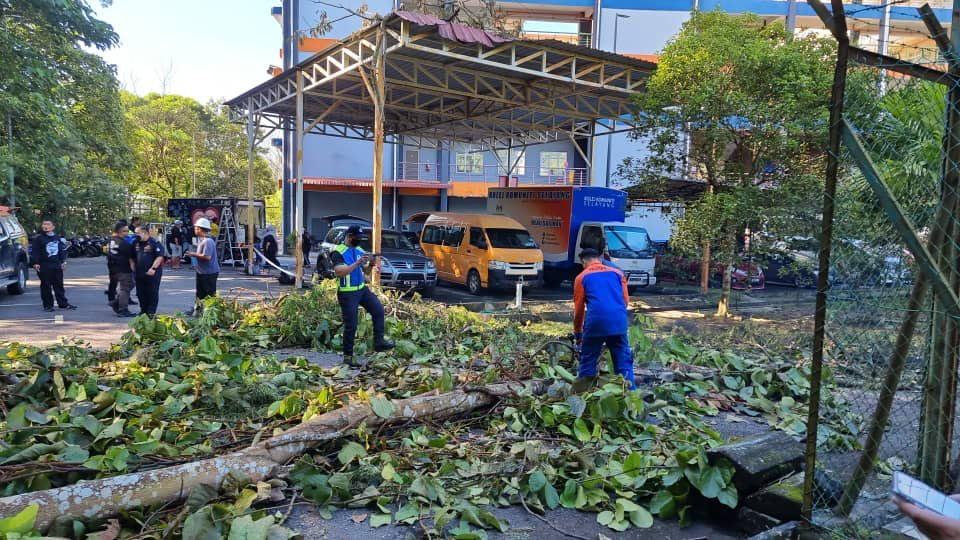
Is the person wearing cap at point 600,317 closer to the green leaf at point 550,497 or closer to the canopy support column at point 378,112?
the green leaf at point 550,497

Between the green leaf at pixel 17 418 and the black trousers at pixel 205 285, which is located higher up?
the black trousers at pixel 205 285

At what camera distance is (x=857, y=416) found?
4516 millimetres

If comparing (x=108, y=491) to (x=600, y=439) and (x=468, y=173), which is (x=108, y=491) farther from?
(x=468, y=173)

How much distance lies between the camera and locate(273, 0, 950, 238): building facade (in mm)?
31750

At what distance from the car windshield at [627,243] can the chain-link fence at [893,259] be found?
14073 mm

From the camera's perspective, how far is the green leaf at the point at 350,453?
4176 millimetres

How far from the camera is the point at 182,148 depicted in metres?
32.3

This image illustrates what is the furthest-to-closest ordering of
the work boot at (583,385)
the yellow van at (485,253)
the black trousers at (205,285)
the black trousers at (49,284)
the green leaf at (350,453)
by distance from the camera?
1. the yellow van at (485,253)
2. the black trousers at (49,284)
3. the black trousers at (205,285)
4. the work boot at (583,385)
5. the green leaf at (350,453)

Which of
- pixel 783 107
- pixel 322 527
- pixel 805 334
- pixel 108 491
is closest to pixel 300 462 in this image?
pixel 322 527

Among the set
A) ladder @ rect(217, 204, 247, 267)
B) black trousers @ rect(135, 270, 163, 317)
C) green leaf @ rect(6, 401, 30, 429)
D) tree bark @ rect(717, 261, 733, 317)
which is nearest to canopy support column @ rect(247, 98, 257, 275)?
ladder @ rect(217, 204, 247, 267)

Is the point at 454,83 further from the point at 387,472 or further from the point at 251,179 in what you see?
the point at 387,472

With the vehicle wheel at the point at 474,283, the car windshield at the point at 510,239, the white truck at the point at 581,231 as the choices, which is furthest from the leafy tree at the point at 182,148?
the car windshield at the point at 510,239

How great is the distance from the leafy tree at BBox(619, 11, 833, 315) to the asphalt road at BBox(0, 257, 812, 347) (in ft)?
10.8

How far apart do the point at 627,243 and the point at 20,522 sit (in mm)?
16342
